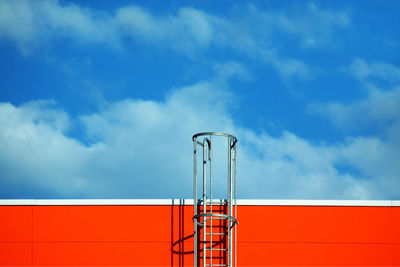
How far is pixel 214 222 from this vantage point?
17172 millimetres

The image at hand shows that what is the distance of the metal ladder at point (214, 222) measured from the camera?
16.5 meters

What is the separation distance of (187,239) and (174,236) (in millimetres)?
320

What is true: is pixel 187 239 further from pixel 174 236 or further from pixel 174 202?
pixel 174 202

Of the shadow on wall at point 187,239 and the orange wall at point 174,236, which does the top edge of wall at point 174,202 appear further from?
the shadow on wall at point 187,239

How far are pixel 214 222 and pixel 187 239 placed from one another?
2.55ft

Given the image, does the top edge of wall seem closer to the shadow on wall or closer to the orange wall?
the orange wall

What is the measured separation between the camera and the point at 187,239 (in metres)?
17.3

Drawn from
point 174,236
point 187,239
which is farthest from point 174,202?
point 187,239

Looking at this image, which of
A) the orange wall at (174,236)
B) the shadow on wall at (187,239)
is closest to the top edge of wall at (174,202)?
the orange wall at (174,236)

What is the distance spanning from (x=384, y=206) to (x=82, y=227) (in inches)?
289

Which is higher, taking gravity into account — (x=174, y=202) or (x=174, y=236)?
(x=174, y=202)

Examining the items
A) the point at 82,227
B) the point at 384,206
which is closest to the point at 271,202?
the point at 384,206

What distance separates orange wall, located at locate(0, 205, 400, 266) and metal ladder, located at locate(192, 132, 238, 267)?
1.04 ft

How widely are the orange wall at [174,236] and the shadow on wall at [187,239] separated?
0.08 ft
